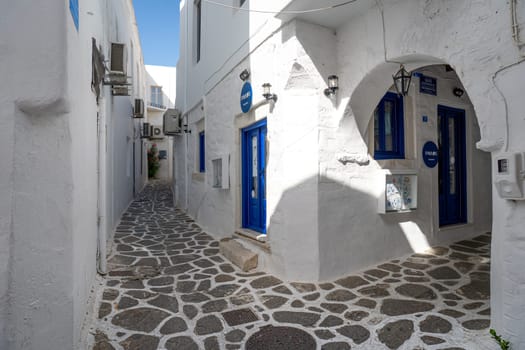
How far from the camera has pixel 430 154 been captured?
205 inches

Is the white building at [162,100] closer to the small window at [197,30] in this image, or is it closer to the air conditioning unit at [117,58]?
the small window at [197,30]

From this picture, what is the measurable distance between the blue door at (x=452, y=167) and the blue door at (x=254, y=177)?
3.29 meters

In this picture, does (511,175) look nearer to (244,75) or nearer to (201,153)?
(244,75)

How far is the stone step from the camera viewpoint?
14.9 ft

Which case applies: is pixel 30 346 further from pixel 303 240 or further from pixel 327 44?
pixel 327 44

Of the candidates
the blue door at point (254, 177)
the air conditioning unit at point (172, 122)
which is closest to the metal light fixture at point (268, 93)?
the blue door at point (254, 177)

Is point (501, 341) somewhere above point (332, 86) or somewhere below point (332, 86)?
below

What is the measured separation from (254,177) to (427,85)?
11.1 feet

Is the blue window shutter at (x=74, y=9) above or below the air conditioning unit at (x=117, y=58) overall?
below

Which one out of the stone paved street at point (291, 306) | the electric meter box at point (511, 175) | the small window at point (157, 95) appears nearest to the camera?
the electric meter box at point (511, 175)

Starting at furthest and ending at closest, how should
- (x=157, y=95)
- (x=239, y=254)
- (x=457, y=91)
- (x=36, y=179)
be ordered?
(x=157, y=95) → (x=457, y=91) → (x=239, y=254) → (x=36, y=179)

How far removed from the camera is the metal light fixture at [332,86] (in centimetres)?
396

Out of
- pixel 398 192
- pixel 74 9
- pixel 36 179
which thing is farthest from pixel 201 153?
pixel 36 179

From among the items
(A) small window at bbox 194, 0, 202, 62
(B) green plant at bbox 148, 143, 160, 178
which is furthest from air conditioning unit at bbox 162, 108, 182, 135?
(B) green plant at bbox 148, 143, 160, 178
